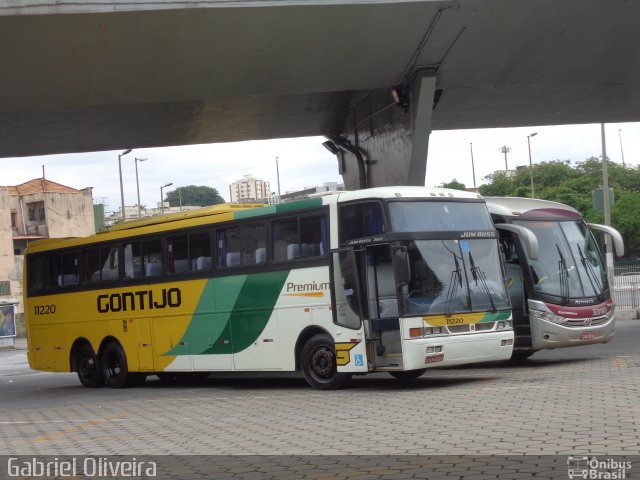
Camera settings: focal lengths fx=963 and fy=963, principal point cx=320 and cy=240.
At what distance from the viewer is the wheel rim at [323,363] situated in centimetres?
1539

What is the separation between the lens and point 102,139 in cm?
2642

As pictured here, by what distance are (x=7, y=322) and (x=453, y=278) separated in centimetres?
3634

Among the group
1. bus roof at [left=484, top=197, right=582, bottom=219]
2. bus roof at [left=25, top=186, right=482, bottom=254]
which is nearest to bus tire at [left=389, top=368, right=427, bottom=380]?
bus roof at [left=25, top=186, right=482, bottom=254]

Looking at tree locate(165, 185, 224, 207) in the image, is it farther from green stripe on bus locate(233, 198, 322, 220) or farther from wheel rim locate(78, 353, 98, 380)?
green stripe on bus locate(233, 198, 322, 220)

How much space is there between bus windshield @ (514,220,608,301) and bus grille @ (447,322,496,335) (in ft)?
11.6

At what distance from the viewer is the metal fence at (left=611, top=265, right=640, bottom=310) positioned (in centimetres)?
3366

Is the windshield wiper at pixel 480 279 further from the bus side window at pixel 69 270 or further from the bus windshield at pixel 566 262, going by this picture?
the bus side window at pixel 69 270

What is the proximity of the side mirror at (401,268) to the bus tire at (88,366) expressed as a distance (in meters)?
8.77

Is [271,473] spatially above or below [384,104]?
below

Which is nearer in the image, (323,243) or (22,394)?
(323,243)

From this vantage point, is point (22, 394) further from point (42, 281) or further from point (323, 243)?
point (323, 243)

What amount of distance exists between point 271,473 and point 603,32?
14.4m

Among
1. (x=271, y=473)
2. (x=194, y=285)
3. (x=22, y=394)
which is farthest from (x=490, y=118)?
(x=271, y=473)

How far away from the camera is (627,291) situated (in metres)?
33.8
